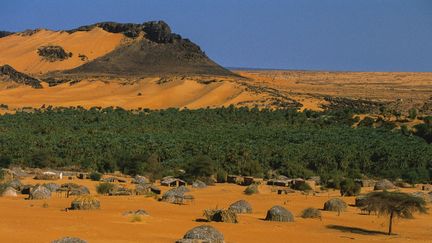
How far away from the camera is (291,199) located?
26.0 meters

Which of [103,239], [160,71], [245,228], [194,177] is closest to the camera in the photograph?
[103,239]

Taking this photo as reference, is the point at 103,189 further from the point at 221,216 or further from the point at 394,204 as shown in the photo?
the point at 394,204

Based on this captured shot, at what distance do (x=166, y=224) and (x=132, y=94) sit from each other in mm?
66563

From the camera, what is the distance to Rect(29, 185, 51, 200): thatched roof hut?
891 inches

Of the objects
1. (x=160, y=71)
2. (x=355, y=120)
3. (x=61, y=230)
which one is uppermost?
(x=160, y=71)

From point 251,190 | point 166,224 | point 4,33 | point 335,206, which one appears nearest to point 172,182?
point 251,190

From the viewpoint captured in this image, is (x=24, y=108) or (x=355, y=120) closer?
(x=355, y=120)

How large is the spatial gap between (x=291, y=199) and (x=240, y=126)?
27.7 m

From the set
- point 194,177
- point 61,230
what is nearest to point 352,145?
point 194,177

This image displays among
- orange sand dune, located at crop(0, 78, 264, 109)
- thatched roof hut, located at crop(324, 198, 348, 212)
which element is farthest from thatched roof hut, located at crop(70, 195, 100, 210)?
orange sand dune, located at crop(0, 78, 264, 109)

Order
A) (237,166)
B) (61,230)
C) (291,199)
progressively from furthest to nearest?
(237,166) < (291,199) < (61,230)

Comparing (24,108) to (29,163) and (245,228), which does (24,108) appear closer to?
(29,163)

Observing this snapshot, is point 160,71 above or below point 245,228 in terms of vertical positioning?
above

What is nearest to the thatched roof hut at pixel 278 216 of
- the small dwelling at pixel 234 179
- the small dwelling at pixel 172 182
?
the small dwelling at pixel 172 182
